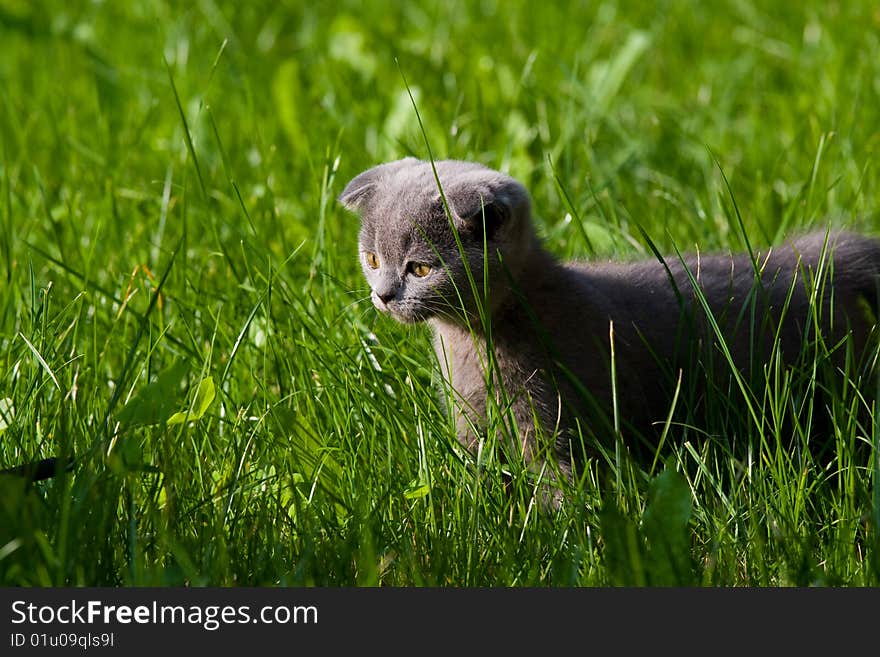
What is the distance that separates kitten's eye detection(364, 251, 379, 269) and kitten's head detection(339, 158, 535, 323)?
1.8 inches

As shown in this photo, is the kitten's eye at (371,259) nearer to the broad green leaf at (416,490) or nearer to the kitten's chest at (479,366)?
the kitten's chest at (479,366)

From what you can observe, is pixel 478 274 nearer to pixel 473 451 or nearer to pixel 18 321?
pixel 473 451

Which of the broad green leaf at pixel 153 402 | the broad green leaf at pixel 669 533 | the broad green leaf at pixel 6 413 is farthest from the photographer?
the broad green leaf at pixel 6 413

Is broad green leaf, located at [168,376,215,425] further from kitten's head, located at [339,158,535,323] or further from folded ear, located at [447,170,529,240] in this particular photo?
folded ear, located at [447,170,529,240]

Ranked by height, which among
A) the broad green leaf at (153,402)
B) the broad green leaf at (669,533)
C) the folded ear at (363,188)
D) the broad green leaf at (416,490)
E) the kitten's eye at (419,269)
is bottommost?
the broad green leaf at (669,533)

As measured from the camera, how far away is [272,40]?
22.2ft

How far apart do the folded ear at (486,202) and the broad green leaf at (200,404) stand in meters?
0.80

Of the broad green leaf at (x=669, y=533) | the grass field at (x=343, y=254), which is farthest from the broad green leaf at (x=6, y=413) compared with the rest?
the broad green leaf at (x=669, y=533)

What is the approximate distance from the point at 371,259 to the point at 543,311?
53 cm

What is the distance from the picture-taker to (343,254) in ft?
13.8

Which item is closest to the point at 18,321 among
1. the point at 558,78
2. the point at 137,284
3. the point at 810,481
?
the point at 137,284

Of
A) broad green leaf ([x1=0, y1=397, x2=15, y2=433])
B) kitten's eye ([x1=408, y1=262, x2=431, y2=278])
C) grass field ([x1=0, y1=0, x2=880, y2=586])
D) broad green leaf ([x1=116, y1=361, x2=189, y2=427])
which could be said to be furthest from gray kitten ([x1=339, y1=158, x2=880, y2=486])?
broad green leaf ([x1=0, y1=397, x2=15, y2=433])

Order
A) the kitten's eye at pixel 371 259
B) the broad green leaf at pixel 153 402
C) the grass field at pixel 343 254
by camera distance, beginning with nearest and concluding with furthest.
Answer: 1. the grass field at pixel 343 254
2. the broad green leaf at pixel 153 402
3. the kitten's eye at pixel 371 259

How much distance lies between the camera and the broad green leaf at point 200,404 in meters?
2.95
